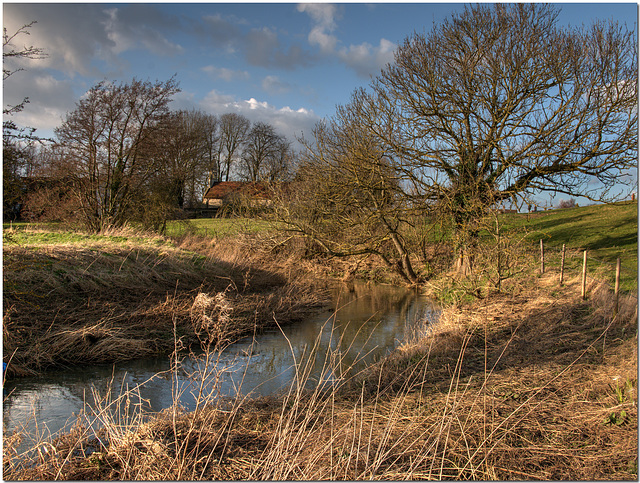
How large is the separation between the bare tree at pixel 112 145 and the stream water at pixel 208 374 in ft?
35.4

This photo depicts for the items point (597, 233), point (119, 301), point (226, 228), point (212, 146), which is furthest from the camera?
point (212, 146)

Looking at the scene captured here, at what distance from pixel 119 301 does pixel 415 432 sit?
788 cm

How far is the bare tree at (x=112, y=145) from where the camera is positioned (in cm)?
1686

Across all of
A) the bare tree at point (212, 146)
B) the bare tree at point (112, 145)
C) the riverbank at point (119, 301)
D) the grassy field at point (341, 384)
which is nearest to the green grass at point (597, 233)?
the grassy field at point (341, 384)

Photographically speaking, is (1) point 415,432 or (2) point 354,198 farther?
(2) point 354,198

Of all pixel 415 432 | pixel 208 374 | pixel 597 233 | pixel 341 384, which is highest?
pixel 597 233

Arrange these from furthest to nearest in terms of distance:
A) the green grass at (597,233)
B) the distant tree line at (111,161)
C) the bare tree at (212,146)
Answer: the bare tree at (212,146)
the distant tree line at (111,161)
the green grass at (597,233)

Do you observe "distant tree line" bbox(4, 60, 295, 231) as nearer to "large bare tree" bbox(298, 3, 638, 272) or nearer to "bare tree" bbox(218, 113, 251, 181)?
"large bare tree" bbox(298, 3, 638, 272)

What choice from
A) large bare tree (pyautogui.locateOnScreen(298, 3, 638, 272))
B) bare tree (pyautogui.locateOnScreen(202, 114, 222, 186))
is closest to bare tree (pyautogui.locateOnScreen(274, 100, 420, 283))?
large bare tree (pyautogui.locateOnScreen(298, 3, 638, 272))

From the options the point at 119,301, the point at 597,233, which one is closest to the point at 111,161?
the point at 119,301

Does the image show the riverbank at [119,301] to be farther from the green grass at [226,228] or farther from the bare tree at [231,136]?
the bare tree at [231,136]

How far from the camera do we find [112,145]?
17500 mm

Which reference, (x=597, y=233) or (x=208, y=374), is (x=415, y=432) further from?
(x=597, y=233)

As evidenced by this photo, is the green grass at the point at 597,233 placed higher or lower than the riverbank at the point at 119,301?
higher
